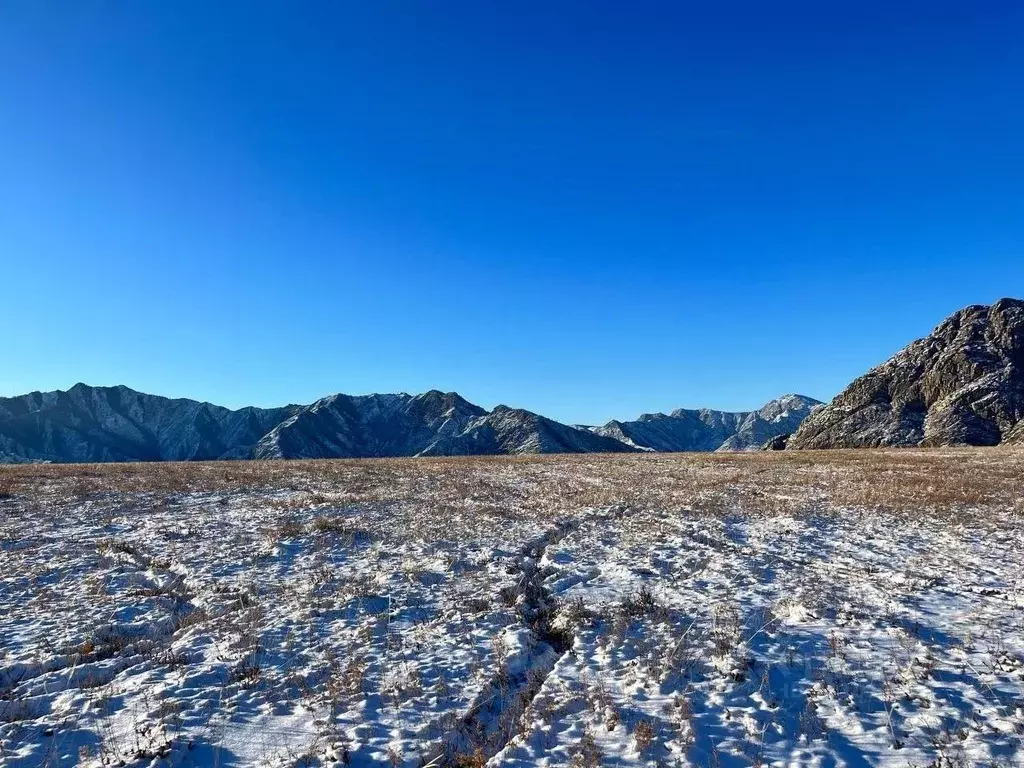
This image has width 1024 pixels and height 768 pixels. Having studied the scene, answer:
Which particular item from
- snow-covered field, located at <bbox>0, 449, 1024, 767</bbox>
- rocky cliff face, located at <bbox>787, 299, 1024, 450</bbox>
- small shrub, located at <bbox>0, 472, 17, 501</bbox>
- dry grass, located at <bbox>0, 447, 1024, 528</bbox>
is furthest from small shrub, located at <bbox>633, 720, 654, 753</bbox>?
rocky cliff face, located at <bbox>787, 299, 1024, 450</bbox>

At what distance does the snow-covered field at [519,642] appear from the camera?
7465 millimetres

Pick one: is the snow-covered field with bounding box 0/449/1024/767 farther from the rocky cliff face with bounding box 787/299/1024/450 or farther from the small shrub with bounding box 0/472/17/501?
the rocky cliff face with bounding box 787/299/1024/450

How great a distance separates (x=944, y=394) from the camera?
12131 centimetres

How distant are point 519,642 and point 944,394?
14832 cm

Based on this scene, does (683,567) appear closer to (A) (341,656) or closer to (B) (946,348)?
(A) (341,656)

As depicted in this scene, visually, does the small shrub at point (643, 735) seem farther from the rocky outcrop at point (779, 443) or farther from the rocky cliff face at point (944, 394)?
the rocky outcrop at point (779, 443)

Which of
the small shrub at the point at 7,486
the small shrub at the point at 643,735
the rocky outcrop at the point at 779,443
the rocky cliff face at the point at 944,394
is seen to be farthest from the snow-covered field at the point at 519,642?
the rocky outcrop at the point at 779,443

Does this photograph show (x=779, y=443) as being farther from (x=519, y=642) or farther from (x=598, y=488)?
(x=519, y=642)

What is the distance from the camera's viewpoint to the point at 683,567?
50.3 feet

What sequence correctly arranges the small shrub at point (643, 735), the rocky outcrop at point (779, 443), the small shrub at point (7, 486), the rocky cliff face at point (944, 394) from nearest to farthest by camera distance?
the small shrub at point (643, 735)
the small shrub at point (7, 486)
the rocky cliff face at point (944, 394)
the rocky outcrop at point (779, 443)

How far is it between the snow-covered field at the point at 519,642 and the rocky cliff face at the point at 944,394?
11008cm

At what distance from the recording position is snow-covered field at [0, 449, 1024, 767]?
24.5ft

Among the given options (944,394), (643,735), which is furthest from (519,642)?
(944,394)

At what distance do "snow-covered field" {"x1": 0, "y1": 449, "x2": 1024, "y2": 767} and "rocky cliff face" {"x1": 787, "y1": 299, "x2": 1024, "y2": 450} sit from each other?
110084 mm
